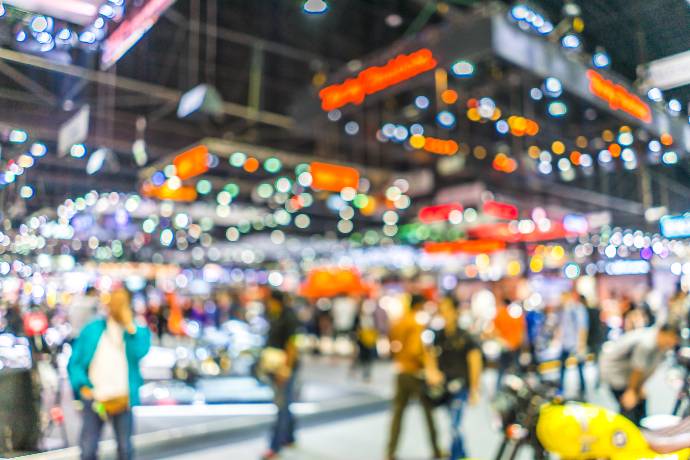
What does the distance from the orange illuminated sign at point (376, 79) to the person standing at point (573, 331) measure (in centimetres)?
250

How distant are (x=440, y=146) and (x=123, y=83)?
760 centimetres

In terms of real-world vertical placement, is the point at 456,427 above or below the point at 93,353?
below

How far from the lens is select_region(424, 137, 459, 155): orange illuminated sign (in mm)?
13398

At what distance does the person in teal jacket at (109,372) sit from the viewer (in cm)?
337

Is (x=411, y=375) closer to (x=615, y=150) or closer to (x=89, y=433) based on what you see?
(x=89, y=433)

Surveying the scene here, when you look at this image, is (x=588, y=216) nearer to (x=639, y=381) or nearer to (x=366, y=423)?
(x=639, y=381)

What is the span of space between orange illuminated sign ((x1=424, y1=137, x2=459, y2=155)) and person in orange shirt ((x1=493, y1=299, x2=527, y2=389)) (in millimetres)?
7202

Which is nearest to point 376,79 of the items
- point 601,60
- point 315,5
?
point 315,5

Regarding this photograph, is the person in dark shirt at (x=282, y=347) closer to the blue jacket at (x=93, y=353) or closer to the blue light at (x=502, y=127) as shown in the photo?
the blue jacket at (x=93, y=353)

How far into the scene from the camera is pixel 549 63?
16.4ft

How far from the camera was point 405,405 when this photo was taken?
456 centimetres

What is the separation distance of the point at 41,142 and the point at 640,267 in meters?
3.85

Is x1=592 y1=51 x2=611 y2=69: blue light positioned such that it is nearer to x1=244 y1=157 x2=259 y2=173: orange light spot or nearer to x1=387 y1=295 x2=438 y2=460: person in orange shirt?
x1=387 y1=295 x2=438 y2=460: person in orange shirt

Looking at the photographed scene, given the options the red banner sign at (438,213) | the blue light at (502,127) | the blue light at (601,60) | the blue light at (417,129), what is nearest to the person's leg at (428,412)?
the blue light at (601,60)
